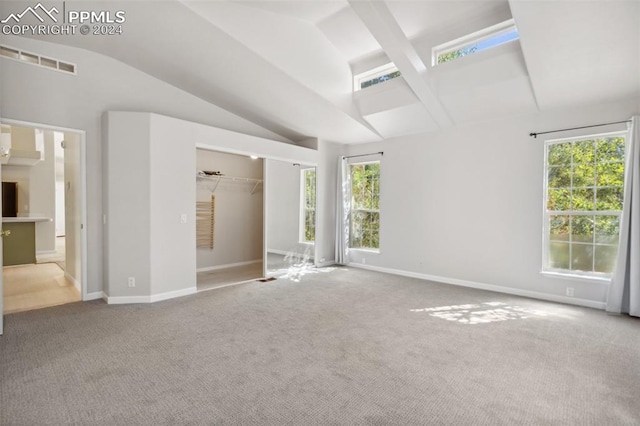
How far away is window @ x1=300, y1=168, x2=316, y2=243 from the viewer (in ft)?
21.0

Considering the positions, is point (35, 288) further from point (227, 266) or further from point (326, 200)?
point (326, 200)

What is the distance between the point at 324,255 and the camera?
22.1 feet

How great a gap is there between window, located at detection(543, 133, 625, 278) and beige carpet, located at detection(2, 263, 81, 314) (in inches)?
260

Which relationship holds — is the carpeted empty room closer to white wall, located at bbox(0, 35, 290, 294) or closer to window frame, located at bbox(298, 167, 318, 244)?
white wall, located at bbox(0, 35, 290, 294)

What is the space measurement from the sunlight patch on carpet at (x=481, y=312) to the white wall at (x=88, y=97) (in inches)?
162

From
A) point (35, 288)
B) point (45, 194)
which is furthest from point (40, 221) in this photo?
point (35, 288)

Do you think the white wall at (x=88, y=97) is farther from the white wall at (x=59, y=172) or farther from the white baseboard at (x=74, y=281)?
the white wall at (x=59, y=172)

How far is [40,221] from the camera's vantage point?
7332 mm

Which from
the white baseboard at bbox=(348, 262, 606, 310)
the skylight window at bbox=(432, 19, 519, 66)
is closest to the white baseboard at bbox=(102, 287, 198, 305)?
the white baseboard at bbox=(348, 262, 606, 310)

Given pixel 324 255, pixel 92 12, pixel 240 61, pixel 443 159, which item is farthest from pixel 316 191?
pixel 92 12

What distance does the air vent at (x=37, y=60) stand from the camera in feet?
12.4

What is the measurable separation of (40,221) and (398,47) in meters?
8.44

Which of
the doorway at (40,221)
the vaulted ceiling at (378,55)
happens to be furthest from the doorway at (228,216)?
the doorway at (40,221)

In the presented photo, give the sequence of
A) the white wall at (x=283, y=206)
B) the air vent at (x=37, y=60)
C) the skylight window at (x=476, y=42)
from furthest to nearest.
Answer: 1. the white wall at (x=283, y=206)
2. the skylight window at (x=476, y=42)
3. the air vent at (x=37, y=60)
